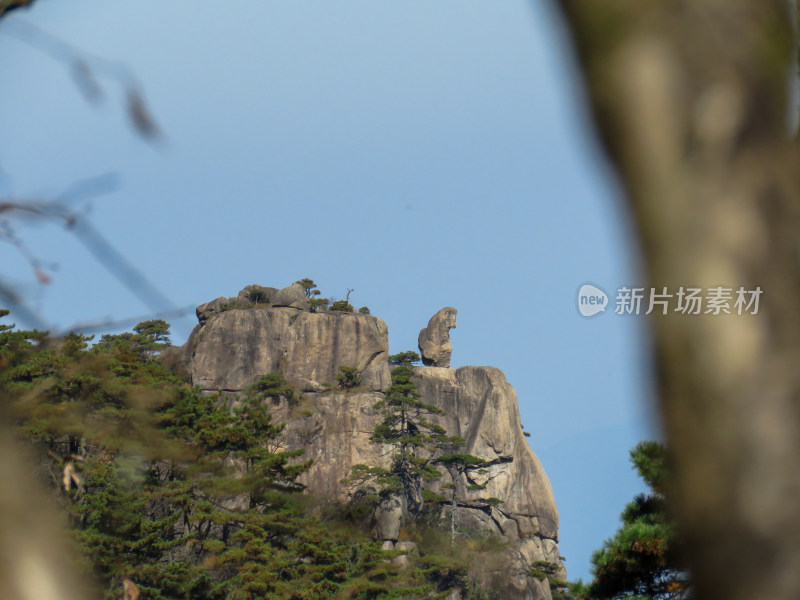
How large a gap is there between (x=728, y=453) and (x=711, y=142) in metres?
0.23

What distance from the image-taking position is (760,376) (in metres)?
0.51

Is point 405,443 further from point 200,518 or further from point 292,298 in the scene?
point 200,518

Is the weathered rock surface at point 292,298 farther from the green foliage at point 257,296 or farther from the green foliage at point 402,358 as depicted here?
the green foliage at point 402,358

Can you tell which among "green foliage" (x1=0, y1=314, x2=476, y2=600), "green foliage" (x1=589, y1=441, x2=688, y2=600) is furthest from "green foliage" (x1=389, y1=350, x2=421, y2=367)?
"green foliage" (x1=589, y1=441, x2=688, y2=600)

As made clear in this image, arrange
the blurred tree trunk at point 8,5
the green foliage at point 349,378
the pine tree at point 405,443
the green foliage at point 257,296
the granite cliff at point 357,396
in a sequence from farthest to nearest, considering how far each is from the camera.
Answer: the green foliage at point 257,296 → the green foliage at point 349,378 → the granite cliff at point 357,396 → the pine tree at point 405,443 → the blurred tree trunk at point 8,5

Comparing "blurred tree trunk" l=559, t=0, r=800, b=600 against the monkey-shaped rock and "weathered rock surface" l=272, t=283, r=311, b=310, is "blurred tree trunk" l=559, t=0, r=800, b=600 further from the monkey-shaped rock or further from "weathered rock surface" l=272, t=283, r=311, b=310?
the monkey-shaped rock

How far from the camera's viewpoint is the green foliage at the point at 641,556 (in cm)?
661

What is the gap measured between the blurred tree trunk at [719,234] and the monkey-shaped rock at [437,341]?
41880mm

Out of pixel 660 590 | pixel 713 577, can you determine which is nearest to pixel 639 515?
pixel 660 590

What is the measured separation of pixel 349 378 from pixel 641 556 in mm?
31396

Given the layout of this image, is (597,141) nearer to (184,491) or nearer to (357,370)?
(184,491)

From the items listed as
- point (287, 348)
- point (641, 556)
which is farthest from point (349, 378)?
point (641, 556)

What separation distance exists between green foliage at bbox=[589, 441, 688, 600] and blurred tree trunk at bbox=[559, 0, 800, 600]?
21.2 feet

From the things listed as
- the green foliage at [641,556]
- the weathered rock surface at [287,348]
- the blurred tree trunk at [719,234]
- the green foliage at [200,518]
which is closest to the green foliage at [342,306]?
the weathered rock surface at [287,348]
